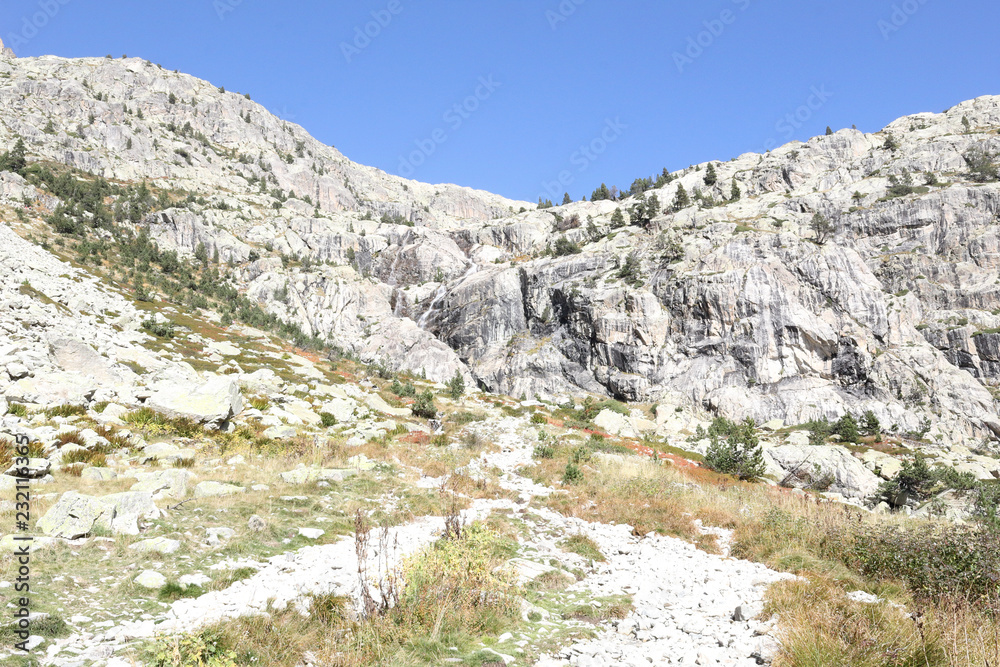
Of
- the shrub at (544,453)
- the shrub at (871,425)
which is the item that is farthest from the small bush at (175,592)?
the shrub at (871,425)

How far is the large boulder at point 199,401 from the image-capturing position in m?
17.5

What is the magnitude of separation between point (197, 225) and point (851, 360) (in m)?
101

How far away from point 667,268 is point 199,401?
61.7m

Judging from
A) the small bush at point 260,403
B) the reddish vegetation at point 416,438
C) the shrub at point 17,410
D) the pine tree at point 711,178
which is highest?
the pine tree at point 711,178

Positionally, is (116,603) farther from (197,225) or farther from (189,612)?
(197,225)

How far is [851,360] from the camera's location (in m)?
54.0

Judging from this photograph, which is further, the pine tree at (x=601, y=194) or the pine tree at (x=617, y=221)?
the pine tree at (x=601, y=194)

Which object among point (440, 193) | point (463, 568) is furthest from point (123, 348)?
point (440, 193)

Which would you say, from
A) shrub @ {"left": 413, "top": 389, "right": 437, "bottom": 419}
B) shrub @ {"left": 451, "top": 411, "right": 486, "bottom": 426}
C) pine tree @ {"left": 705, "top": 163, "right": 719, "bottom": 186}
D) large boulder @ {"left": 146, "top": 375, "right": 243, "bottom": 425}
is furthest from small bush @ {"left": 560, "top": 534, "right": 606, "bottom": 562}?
pine tree @ {"left": 705, "top": 163, "right": 719, "bottom": 186}

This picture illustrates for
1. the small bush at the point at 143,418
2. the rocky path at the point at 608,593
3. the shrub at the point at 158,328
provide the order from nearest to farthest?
the rocky path at the point at 608,593 → the small bush at the point at 143,418 → the shrub at the point at 158,328

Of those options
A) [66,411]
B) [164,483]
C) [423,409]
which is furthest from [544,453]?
[66,411]

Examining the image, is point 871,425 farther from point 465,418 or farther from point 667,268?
point 465,418

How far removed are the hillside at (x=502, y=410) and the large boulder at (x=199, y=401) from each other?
153 millimetres

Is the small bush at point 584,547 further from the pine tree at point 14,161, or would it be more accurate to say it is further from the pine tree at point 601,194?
the pine tree at point 601,194
